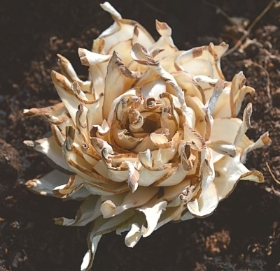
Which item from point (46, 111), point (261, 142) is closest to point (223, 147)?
point (261, 142)

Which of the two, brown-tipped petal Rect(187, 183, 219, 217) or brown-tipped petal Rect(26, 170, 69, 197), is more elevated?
brown-tipped petal Rect(26, 170, 69, 197)

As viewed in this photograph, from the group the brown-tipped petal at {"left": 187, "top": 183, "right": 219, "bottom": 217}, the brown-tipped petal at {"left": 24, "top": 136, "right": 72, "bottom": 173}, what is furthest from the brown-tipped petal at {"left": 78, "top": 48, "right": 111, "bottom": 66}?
the brown-tipped petal at {"left": 187, "top": 183, "right": 219, "bottom": 217}

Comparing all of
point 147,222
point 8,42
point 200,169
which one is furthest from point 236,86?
point 8,42

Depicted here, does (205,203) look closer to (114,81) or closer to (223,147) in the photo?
(223,147)

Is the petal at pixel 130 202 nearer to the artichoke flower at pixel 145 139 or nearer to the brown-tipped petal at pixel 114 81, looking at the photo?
the artichoke flower at pixel 145 139

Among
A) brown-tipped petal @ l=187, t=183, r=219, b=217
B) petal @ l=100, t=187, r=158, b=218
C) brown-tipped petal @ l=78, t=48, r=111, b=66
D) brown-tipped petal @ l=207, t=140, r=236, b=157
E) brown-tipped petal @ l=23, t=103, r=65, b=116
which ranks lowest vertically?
brown-tipped petal @ l=187, t=183, r=219, b=217

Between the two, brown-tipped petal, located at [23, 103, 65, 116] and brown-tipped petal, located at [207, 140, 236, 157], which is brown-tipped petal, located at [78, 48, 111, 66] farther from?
brown-tipped petal, located at [207, 140, 236, 157]

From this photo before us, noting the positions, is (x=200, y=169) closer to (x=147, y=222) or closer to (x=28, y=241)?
(x=147, y=222)

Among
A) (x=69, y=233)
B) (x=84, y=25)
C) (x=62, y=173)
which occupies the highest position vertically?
(x=84, y=25)
